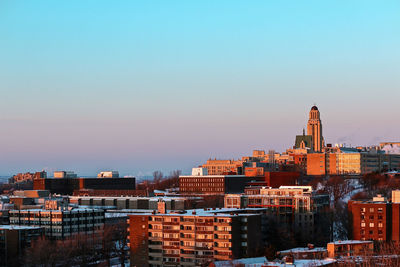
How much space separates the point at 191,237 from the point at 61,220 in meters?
23.5

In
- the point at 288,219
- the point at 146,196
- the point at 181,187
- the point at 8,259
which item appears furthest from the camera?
the point at 181,187

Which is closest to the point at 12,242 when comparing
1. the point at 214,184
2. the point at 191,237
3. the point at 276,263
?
the point at 191,237

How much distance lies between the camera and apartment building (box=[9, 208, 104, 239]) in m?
90.9

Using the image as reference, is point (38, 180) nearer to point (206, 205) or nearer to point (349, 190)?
point (206, 205)

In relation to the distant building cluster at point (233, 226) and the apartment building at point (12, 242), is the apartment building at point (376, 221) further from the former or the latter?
the apartment building at point (12, 242)

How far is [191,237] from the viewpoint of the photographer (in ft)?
241

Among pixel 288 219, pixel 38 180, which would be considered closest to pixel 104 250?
pixel 288 219

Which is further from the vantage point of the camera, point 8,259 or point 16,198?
point 16,198

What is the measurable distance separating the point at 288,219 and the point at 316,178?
51665 millimetres

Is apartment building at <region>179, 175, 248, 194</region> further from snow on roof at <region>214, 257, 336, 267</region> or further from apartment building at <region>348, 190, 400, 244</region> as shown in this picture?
snow on roof at <region>214, 257, 336, 267</region>

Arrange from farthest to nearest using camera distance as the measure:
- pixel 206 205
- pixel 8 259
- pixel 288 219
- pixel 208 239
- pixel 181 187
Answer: pixel 181 187 → pixel 206 205 → pixel 288 219 → pixel 8 259 → pixel 208 239

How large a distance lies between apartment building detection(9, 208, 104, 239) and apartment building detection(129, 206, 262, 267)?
1788 cm

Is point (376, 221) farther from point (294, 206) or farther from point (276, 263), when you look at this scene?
point (276, 263)

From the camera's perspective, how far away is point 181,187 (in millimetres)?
156000
